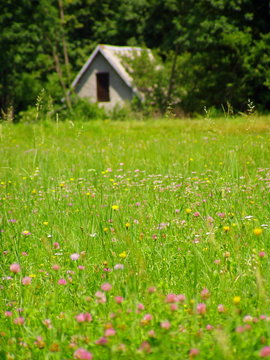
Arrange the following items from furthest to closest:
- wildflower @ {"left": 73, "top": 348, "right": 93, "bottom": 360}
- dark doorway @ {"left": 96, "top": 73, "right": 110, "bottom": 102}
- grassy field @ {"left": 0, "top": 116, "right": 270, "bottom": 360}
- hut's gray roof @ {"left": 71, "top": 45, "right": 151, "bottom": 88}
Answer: dark doorway @ {"left": 96, "top": 73, "right": 110, "bottom": 102} → hut's gray roof @ {"left": 71, "top": 45, "right": 151, "bottom": 88} → grassy field @ {"left": 0, "top": 116, "right": 270, "bottom": 360} → wildflower @ {"left": 73, "top": 348, "right": 93, "bottom": 360}

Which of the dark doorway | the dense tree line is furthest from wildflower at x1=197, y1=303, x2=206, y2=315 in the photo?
the dark doorway

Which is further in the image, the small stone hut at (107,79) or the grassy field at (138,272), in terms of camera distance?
the small stone hut at (107,79)

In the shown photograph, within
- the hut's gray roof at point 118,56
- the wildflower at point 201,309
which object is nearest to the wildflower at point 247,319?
the wildflower at point 201,309

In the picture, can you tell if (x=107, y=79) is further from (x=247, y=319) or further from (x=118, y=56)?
(x=247, y=319)

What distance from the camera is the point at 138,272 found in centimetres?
247

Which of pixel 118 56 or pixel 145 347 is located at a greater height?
pixel 118 56

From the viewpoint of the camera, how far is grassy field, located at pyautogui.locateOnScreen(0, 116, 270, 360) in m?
1.70

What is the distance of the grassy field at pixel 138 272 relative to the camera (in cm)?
170

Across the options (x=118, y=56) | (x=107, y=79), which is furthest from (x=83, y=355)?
(x=107, y=79)

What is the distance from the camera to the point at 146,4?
34969mm

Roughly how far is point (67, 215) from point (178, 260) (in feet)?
4.21

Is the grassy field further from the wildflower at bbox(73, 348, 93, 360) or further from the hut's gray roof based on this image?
the hut's gray roof

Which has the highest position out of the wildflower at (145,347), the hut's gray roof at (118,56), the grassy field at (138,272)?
the hut's gray roof at (118,56)

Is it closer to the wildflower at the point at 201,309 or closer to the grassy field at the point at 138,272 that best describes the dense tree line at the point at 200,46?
the grassy field at the point at 138,272
